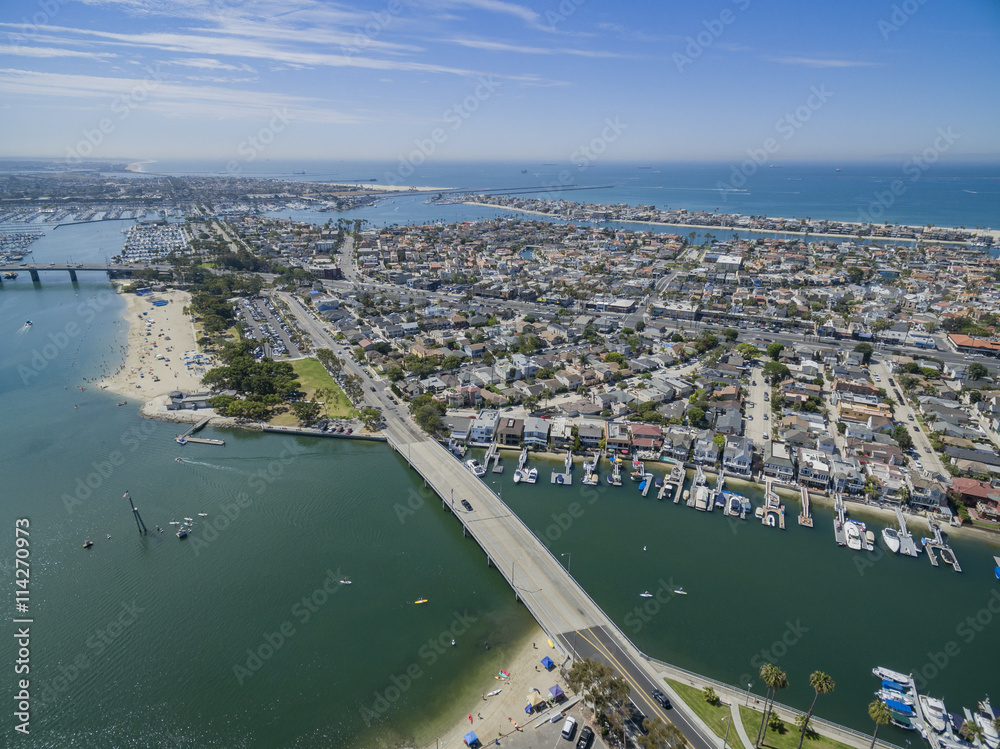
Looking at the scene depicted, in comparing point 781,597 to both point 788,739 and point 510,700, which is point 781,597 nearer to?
point 788,739

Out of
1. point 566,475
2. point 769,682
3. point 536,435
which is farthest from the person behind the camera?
point 536,435

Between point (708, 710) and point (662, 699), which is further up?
point (662, 699)

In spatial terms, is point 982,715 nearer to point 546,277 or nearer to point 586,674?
point 586,674

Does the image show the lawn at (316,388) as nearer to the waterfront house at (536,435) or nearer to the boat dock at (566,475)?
the waterfront house at (536,435)

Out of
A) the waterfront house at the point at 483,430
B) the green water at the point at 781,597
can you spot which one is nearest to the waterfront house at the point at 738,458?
the green water at the point at 781,597

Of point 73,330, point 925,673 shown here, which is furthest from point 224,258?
point 925,673

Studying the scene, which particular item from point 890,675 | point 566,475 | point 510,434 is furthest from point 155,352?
point 890,675
